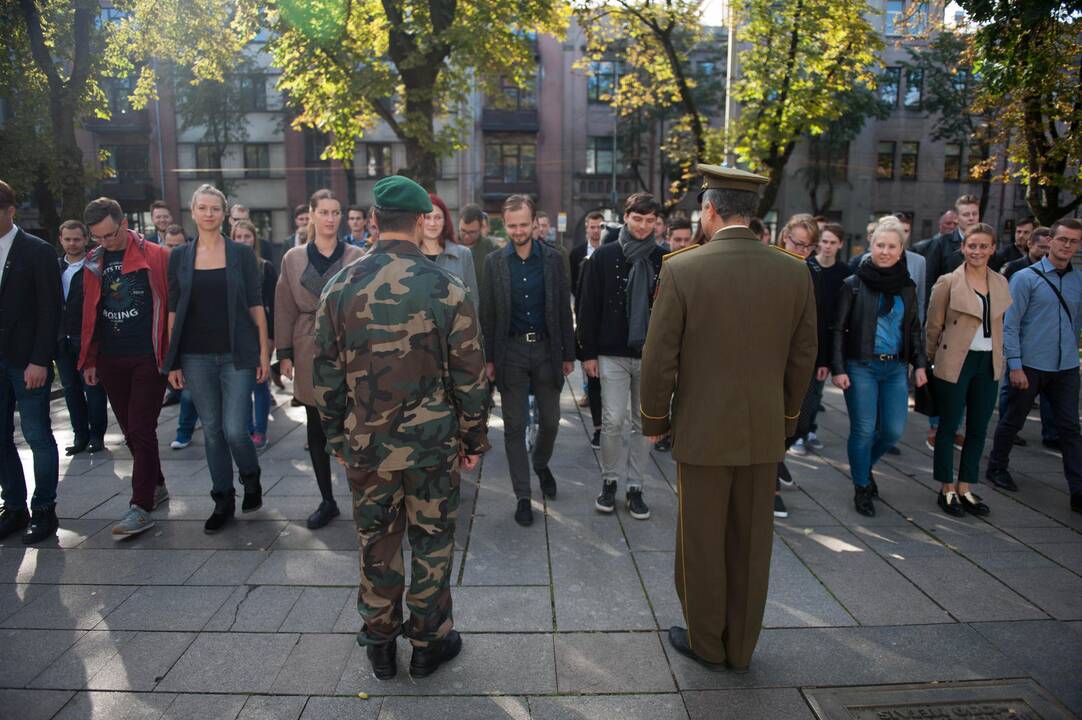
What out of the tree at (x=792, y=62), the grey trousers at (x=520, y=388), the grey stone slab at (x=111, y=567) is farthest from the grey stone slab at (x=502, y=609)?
the tree at (x=792, y=62)

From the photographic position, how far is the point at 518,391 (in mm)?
4996

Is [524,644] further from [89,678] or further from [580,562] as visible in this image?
[89,678]

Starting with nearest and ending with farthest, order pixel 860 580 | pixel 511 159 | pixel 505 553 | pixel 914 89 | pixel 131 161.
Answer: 1. pixel 860 580
2. pixel 505 553
3. pixel 131 161
4. pixel 914 89
5. pixel 511 159

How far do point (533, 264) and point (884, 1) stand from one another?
35.0 m

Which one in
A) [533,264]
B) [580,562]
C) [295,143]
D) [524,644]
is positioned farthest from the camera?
[295,143]

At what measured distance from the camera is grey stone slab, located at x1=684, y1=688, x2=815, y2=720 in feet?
9.25

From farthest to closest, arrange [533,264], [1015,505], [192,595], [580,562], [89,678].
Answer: [1015,505], [533,264], [580,562], [192,595], [89,678]

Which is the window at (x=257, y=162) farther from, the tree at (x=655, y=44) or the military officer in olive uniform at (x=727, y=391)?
the military officer in olive uniform at (x=727, y=391)

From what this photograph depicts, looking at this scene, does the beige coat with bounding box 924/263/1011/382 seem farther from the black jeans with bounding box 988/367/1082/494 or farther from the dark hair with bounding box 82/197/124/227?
the dark hair with bounding box 82/197/124/227

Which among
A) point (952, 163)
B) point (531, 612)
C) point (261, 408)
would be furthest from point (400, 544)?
point (952, 163)

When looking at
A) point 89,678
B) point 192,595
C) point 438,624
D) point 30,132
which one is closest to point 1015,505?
point 438,624

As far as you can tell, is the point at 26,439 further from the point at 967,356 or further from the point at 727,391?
the point at 967,356

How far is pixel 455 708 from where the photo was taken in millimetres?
2838

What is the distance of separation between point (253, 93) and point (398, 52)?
2634 centimetres
